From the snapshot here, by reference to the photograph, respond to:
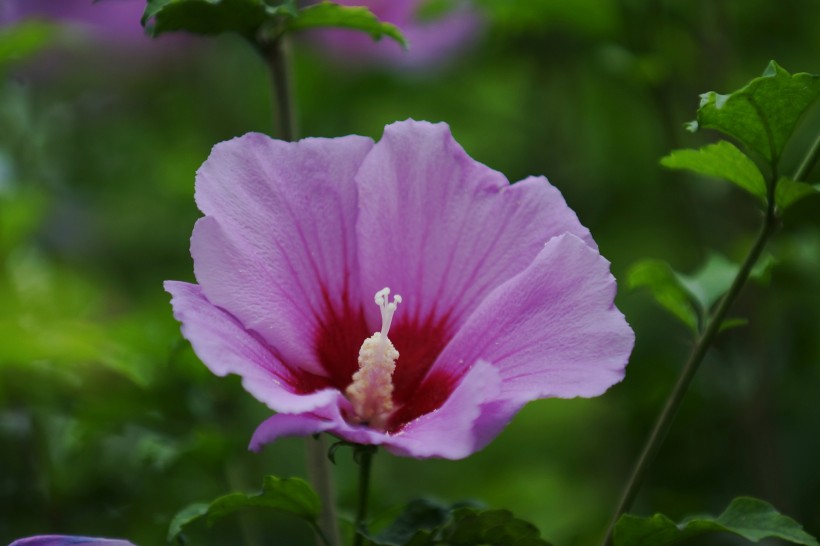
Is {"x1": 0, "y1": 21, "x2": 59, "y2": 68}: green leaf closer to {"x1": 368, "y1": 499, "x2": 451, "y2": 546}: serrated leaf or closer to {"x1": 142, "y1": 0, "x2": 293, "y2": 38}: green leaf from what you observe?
{"x1": 142, "y1": 0, "x2": 293, "y2": 38}: green leaf

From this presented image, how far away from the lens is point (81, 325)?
1.13m

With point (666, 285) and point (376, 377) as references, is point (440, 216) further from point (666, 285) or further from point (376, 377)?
point (666, 285)

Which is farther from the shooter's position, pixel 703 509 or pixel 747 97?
pixel 703 509

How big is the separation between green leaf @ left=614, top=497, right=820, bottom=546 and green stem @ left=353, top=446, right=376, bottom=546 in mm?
243

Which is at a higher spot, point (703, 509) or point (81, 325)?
point (81, 325)

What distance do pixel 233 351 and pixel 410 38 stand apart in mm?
1948

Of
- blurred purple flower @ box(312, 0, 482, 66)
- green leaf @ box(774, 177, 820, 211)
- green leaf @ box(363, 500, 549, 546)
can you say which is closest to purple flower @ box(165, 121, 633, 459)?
green leaf @ box(363, 500, 549, 546)

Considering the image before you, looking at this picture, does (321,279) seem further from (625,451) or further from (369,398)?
(625,451)

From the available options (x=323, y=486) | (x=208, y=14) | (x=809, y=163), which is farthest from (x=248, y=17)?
(x=809, y=163)

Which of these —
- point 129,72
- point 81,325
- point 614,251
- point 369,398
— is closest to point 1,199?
point 81,325

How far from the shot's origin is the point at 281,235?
115 cm

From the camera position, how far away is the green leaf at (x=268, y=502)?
1054mm

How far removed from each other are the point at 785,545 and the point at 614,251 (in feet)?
3.03

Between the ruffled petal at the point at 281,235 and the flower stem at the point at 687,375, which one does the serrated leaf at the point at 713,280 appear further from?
the ruffled petal at the point at 281,235
